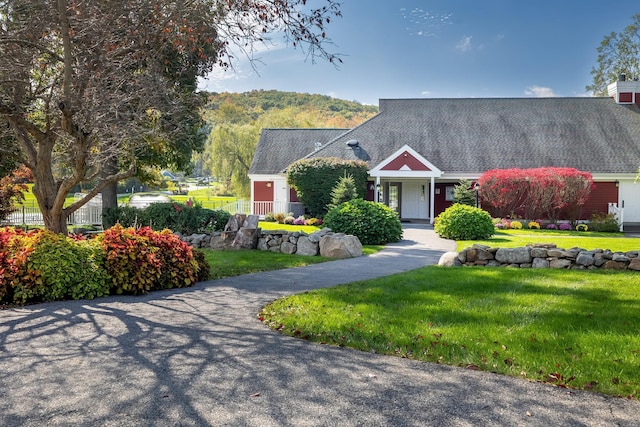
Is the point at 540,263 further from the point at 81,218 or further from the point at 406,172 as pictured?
the point at 81,218

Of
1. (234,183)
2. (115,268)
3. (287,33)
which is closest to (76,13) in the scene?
(287,33)

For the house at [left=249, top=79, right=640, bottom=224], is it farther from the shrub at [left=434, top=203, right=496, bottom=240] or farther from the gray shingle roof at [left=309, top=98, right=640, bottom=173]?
the shrub at [left=434, top=203, right=496, bottom=240]

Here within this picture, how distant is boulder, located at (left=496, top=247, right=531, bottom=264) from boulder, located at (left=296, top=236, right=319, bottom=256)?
440 cm

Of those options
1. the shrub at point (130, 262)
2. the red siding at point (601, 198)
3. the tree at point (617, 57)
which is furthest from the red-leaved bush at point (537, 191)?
the tree at point (617, 57)

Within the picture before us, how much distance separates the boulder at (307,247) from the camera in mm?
12367

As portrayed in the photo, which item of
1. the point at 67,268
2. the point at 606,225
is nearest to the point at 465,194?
the point at 606,225

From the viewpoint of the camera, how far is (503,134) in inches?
1059

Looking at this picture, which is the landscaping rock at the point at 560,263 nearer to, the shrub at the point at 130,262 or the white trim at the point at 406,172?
the shrub at the point at 130,262

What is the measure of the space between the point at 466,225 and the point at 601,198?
12.3 m

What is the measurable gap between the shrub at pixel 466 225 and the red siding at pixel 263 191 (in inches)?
536

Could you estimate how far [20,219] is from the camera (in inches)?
850

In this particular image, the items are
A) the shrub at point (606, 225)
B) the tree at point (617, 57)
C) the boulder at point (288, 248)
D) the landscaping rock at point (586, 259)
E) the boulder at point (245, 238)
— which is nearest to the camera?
the landscaping rock at point (586, 259)

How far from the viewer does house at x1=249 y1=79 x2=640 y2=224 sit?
24.2 meters

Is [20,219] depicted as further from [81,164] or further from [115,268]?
[115,268]
